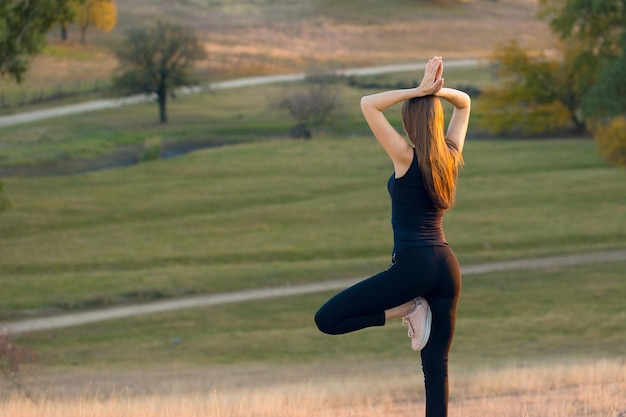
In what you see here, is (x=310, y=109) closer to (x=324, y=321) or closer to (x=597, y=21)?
(x=597, y=21)

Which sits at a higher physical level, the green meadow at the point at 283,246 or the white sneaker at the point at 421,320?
the white sneaker at the point at 421,320

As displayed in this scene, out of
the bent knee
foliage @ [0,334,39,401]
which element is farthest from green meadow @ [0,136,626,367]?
the bent knee

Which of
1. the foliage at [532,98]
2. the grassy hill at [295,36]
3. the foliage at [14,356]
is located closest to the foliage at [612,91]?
the foliage at [14,356]

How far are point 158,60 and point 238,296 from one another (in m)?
39.8

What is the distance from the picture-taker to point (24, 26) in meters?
29.5

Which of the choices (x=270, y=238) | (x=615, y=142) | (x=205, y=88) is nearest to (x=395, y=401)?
(x=270, y=238)

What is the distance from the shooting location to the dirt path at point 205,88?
2505 inches

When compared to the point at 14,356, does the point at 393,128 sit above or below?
above

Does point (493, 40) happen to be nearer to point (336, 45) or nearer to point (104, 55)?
point (336, 45)

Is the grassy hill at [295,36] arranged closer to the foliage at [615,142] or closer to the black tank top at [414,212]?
the foliage at [615,142]

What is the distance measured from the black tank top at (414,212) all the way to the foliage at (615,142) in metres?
33.9

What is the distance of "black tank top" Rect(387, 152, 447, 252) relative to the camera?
18.9 feet

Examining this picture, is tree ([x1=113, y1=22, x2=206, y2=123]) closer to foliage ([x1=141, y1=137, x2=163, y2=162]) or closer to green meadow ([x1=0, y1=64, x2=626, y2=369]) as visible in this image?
green meadow ([x1=0, y1=64, x2=626, y2=369])

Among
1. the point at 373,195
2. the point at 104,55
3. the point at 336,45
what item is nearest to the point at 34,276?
the point at 373,195
